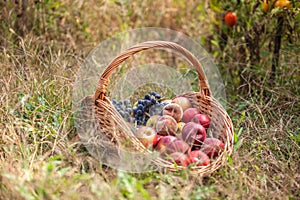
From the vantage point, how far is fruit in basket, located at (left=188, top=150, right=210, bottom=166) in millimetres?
2340

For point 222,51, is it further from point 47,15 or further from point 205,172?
point 205,172

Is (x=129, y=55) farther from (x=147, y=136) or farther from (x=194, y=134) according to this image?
(x=194, y=134)

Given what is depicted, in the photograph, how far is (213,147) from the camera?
2.42 meters

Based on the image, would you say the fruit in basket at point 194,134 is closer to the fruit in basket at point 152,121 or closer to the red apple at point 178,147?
the red apple at point 178,147

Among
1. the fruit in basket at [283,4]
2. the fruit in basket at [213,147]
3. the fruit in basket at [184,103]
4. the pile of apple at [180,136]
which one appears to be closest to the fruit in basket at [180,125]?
the pile of apple at [180,136]

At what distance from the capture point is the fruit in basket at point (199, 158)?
234 centimetres

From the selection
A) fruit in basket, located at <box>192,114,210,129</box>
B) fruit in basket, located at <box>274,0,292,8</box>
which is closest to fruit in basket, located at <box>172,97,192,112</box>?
fruit in basket, located at <box>192,114,210,129</box>

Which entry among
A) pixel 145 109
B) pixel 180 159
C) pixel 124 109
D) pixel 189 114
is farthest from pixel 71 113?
pixel 180 159

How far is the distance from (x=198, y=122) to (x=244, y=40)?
152 centimetres

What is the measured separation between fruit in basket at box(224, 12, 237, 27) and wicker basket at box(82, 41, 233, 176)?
4.14 feet

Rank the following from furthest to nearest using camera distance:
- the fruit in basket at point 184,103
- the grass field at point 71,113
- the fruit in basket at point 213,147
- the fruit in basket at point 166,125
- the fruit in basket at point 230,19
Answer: the fruit in basket at point 230,19, the fruit in basket at point 184,103, the fruit in basket at point 166,125, the fruit in basket at point 213,147, the grass field at point 71,113

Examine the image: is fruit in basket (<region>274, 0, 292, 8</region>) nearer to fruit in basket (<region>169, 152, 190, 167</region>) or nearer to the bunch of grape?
the bunch of grape

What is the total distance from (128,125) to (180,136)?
11.4 inches

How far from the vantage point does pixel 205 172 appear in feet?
7.48
